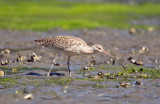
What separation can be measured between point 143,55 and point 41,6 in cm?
1823

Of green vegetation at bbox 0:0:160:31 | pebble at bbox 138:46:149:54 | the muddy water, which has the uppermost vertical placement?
green vegetation at bbox 0:0:160:31

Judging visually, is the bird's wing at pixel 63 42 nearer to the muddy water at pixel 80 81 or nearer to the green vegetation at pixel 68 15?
the muddy water at pixel 80 81

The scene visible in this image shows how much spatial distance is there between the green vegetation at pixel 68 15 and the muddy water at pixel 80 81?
12.6ft

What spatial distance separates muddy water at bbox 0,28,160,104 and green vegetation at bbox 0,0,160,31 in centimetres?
384

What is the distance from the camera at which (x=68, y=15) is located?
27859mm

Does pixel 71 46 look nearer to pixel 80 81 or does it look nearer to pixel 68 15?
pixel 80 81

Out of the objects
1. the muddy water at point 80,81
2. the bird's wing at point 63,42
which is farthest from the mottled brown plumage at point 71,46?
the muddy water at point 80,81

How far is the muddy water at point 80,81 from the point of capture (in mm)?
9148

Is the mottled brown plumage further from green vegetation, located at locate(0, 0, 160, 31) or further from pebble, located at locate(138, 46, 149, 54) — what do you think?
green vegetation, located at locate(0, 0, 160, 31)

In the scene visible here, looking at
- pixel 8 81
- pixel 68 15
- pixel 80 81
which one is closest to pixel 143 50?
pixel 80 81

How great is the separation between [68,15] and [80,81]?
17.4m

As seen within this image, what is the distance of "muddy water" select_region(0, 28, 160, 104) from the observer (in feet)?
30.0

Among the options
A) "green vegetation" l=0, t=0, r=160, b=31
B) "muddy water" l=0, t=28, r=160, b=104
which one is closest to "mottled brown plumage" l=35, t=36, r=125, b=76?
"muddy water" l=0, t=28, r=160, b=104

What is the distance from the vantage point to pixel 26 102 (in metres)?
8.77
